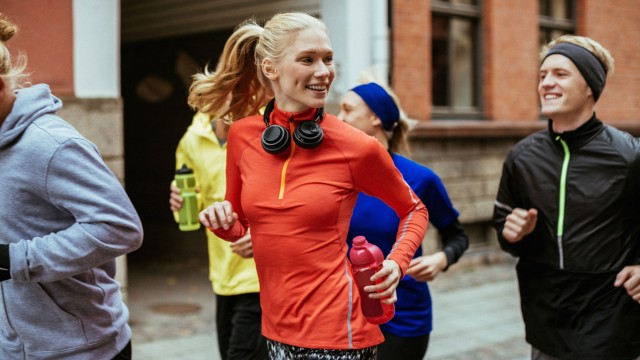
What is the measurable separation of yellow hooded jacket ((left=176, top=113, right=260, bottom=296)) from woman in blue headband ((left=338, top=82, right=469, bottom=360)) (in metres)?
0.90

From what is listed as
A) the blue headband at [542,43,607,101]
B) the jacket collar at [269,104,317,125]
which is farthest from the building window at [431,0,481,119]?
the jacket collar at [269,104,317,125]

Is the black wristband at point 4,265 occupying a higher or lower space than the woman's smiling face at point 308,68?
lower

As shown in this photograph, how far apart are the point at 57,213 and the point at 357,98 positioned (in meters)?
1.84

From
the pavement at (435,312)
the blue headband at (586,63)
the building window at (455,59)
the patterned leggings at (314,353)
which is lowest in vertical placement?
the pavement at (435,312)

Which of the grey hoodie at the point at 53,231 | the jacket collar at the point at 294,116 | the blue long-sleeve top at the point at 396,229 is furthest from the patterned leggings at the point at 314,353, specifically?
the blue long-sleeve top at the point at 396,229

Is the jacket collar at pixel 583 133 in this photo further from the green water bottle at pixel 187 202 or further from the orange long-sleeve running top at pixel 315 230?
the green water bottle at pixel 187 202

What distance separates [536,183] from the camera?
13.2ft

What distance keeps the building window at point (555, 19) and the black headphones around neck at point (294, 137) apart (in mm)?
10813

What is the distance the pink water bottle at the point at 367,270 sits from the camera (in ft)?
9.20

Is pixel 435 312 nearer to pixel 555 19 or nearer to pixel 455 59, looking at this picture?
pixel 455 59

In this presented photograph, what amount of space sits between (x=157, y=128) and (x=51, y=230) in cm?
1006

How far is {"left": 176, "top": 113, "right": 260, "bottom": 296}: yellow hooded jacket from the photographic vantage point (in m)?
4.71

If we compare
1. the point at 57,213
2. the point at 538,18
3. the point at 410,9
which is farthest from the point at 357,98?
the point at 538,18

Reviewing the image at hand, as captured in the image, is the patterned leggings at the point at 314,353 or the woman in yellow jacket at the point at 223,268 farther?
the woman in yellow jacket at the point at 223,268
